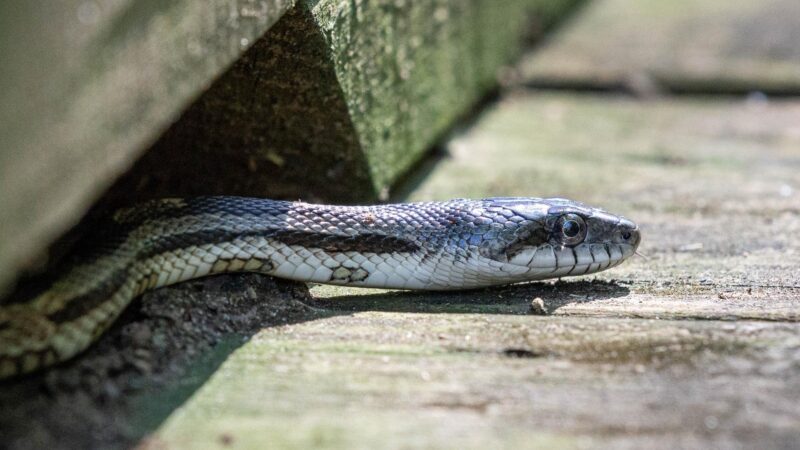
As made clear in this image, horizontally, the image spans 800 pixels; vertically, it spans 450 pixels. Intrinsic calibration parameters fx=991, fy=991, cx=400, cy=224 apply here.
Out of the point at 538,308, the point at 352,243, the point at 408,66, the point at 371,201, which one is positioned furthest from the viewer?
the point at 408,66

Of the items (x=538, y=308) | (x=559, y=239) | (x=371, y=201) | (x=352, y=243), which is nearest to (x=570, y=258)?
(x=559, y=239)

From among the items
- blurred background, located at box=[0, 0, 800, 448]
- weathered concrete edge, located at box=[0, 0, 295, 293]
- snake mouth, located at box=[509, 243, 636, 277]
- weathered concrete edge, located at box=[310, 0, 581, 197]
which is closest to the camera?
weathered concrete edge, located at box=[0, 0, 295, 293]

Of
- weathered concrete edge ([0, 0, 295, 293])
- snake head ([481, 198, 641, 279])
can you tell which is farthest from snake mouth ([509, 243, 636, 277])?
weathered concrete edge ([0, 0, 295, 293])

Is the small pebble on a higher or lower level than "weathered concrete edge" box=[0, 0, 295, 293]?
lower

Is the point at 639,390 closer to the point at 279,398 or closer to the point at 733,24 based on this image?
the point at 279,398

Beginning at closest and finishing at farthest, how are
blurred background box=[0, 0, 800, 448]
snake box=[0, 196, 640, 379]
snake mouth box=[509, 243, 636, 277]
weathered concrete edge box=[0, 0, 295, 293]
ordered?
weathered concrete edge box=[0, 0, 295, 293]
blurred background box=[0, 0, 800, 448]
snake box=[0, 196, 640, 379]
snake mouth box=[509, 243, 636, 277]

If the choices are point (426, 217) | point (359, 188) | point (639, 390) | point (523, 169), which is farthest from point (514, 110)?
point (639, 390)

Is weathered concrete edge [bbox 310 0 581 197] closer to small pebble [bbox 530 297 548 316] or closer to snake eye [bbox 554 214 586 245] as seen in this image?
snake eye [bbox 554 214 586 245]

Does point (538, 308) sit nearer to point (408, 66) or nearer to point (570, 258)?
point (570, 258)
